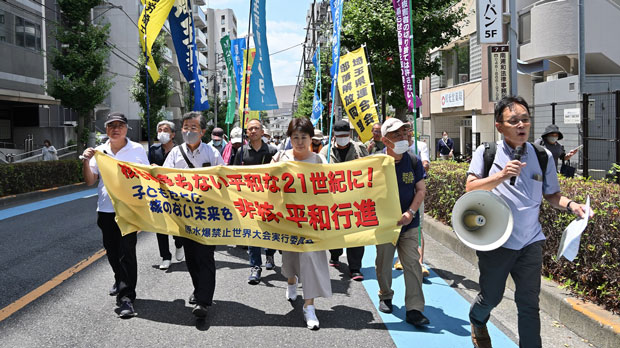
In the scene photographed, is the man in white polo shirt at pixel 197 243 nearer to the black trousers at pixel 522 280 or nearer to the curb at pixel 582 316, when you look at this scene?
the black trousers at pixel 522 280

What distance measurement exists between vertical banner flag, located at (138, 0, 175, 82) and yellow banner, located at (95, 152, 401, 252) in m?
4.76

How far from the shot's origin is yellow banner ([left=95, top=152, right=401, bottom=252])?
4426 millimetres

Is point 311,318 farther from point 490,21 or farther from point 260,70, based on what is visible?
point 490,21

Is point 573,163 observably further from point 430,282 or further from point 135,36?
point 135,36

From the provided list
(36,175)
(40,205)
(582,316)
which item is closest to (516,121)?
(582,316)

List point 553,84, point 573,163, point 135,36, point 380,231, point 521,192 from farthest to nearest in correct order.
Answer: point 135,36, point 553,84, point 573,163, point 380,231, point 521,192

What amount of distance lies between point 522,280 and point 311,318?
1.87 m

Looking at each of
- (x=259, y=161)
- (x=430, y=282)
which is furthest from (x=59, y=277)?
(x=430, y=282)

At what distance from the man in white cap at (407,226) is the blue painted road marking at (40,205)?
975 centimetres

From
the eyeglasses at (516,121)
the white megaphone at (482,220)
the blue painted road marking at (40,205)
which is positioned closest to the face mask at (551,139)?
the eyeglasses at (516,121)

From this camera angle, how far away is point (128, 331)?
429cm

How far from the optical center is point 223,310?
4914mm

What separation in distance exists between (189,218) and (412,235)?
6.97 ft

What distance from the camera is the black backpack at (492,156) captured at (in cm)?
354
